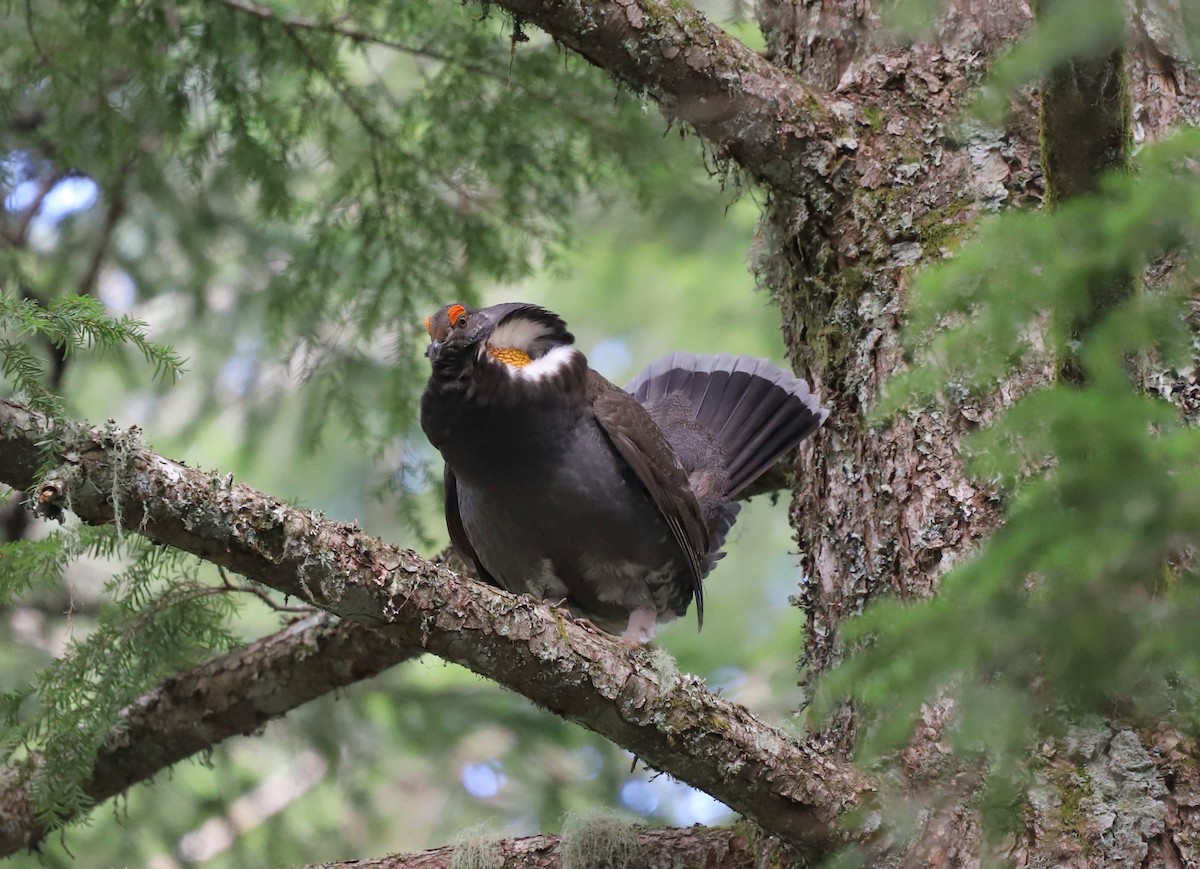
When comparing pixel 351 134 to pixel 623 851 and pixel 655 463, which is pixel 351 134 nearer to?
pixel 655 463

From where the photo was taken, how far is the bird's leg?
4.58 meters

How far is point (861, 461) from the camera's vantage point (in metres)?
3.80

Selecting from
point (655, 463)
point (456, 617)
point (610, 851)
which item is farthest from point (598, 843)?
point (655, 463)

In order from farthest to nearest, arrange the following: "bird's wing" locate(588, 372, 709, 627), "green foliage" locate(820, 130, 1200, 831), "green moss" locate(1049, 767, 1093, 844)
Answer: "bird's wing" locate(588, 372, 709, 627), "green moss" locate(1049, 767, 1093, 844), "green foliage" locate(820, 130, 1200, 831)

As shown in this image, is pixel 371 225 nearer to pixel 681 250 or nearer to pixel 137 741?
pixel 137 741

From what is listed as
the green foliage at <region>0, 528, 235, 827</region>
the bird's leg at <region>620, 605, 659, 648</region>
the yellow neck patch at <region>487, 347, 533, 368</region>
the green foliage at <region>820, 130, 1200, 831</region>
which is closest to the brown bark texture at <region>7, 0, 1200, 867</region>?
the green foliage at <region>820, 130, 1200, 831</region>

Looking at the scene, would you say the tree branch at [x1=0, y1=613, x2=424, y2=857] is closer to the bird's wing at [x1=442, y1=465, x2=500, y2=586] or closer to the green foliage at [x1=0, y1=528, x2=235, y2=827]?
the green foliage at [x1=0, y1=528, x2=235, y2=827]

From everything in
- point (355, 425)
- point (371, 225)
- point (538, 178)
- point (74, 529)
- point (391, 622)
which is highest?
point (538, 178)

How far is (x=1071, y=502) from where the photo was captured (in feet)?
6.08

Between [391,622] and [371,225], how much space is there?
281 cm

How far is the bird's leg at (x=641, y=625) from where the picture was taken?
4582 millimetres

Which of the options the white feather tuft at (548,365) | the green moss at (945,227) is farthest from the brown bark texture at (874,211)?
the white feather tuft at (548,365)

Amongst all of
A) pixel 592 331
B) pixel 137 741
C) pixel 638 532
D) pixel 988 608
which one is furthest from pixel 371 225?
pixel 592 331

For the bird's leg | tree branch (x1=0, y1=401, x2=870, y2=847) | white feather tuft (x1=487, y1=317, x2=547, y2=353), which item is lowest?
tree branch (x1=0, y1=401, x2=870, y2=847)
